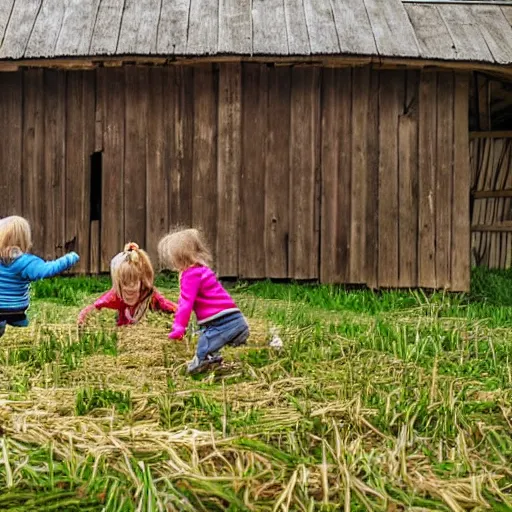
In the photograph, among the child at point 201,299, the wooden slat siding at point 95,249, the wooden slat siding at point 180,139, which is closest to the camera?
the child at point 201,299

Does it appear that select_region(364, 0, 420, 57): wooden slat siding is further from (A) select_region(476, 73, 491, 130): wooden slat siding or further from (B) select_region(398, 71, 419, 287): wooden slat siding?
(A) select_region(476, 73, 491, 130): wooden slat siding

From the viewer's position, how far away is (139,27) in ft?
30.3

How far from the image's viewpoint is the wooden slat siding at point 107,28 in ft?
29.0

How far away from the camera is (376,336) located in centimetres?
533

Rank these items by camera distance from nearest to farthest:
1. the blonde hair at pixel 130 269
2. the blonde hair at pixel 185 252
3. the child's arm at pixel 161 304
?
the blonde hair at pixel 185 252
the blonde hair at pixel 130 269
the child's arm at pixel 161 304

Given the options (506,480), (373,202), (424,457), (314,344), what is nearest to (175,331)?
(314,344)

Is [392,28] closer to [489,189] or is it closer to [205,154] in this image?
[205,154]

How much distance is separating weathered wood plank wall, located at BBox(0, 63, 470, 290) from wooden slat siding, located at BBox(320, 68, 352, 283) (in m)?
0.01

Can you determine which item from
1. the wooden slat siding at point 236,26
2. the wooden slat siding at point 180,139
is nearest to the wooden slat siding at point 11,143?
the wooden slat siding at point 180,139

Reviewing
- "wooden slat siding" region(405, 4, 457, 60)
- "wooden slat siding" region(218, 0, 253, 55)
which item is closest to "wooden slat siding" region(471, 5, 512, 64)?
"wooden slat siding" region(405, 4, 457, 60)

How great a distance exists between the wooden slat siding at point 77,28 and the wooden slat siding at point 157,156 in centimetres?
91

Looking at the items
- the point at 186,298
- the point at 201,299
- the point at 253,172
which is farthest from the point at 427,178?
the point at 186,298

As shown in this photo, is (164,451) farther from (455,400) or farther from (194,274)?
(194,274)

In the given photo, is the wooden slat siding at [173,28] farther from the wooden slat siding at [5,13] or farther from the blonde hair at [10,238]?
the blonde hair at [10,238]
